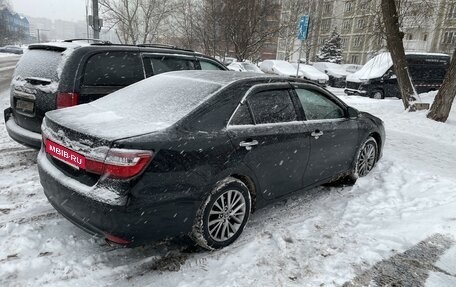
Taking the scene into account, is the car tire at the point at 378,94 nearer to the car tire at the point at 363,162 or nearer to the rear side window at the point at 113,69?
the car tire at the point at 363,162

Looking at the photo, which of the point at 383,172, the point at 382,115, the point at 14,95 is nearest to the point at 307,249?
the point at 383,172

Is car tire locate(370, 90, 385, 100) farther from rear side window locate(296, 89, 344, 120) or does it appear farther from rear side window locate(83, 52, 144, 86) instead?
rear side window locate(83, 52, 144, 86)

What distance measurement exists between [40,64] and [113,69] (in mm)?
936

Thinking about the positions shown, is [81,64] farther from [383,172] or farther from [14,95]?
[383,172]

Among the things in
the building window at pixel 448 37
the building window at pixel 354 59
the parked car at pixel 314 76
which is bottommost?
the parked car at pixel 314 76

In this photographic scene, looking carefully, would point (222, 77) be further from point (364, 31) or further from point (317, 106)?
point (364, 31)

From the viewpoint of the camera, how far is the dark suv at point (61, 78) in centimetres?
466

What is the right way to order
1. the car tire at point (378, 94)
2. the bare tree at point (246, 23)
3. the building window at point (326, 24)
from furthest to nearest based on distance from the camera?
1. the building window at point (326, 24)
2. the bare tree at point (246, 23)
3. the car tire at point (378, 94)

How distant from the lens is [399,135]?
28.0 feet

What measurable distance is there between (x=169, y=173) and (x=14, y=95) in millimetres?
3490

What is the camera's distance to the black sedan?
277 centimetres

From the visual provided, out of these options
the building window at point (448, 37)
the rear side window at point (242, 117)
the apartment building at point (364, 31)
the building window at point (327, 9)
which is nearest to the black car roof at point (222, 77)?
the rear side window at point (242, 117)

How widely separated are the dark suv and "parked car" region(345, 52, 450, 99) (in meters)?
13.3

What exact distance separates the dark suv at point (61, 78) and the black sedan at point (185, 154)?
1011mm
